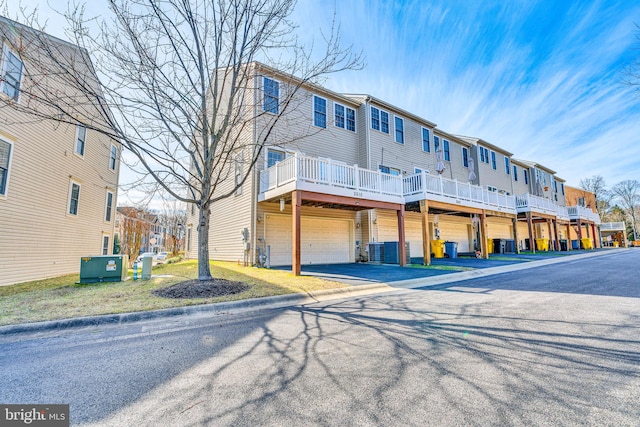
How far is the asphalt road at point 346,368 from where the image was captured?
2.21 meters

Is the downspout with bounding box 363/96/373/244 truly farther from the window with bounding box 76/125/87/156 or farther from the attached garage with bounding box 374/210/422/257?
the window with bounding box 76/125/87/156

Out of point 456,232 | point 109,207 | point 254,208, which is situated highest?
point 109,207

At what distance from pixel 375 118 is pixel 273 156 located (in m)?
6.86

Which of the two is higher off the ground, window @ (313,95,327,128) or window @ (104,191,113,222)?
window @ (313,95,327,128)

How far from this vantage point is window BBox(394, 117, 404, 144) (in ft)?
58.4

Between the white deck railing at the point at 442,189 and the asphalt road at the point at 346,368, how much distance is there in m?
9.44

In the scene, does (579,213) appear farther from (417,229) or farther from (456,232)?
(417,229)

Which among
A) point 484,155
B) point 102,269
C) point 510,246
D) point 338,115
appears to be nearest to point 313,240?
point 338,115

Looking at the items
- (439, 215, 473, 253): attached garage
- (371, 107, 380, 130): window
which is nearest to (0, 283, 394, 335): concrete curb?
(371, 107, 380, 130): window

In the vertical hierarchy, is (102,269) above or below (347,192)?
below

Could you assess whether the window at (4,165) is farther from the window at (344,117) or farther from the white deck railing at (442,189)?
the white deck railing at (442,189)

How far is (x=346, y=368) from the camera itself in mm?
2998

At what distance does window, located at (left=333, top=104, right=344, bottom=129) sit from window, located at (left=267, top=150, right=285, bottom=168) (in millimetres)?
3799

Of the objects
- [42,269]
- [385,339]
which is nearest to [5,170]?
[42,269]
